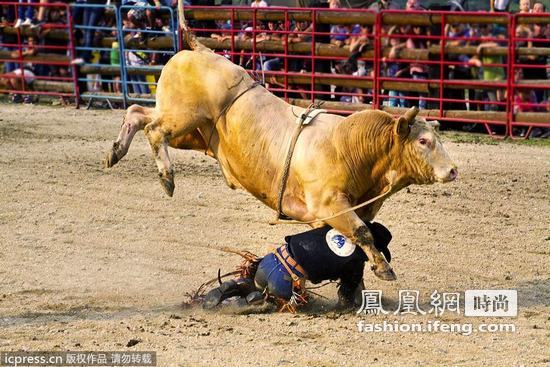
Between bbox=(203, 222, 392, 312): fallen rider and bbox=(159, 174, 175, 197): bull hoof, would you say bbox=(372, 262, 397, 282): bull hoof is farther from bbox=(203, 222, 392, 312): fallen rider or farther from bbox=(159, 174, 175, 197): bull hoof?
bbox=(159, 174, 175, 197): bull hoof

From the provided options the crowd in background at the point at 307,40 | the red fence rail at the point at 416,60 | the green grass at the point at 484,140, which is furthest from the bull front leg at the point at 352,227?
the green grass at the point at 484,140

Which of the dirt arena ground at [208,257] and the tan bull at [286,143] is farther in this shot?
the tan bull at [286,143]

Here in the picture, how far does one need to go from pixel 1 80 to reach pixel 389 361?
525 inches

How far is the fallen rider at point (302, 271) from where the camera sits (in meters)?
6.76

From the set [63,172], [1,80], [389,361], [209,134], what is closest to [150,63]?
[1,80]

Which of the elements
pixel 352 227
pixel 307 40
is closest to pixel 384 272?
pixel 352 227

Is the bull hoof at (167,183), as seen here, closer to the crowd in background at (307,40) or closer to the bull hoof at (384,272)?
the bull hoof at (384,272)

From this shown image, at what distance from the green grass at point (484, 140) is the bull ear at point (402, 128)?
7004mm

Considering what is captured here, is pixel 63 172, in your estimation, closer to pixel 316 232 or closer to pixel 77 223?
pixel 77 223

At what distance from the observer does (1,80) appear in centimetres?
1800

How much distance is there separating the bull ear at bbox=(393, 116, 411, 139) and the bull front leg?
0.50m

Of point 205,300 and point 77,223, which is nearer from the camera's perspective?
point 205,300

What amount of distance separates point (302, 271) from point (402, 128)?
3.69 feet

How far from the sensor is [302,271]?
690cm
